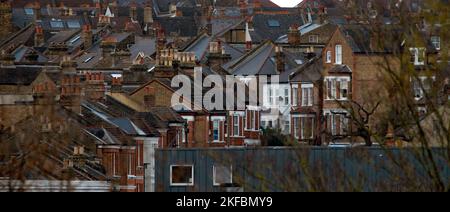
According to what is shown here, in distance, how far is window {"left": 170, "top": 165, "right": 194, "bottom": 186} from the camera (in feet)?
131

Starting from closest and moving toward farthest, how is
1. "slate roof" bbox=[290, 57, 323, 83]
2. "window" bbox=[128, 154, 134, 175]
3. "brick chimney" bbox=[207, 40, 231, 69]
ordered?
"window" bbox=[128, 154, 134, 175], "slate roof" bbox=[290, 57, 323, 83], "brick chimney" bbox=[207, 40, 231, 69]

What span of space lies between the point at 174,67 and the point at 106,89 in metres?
7.80

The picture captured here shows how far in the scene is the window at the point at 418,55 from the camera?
2121 cm

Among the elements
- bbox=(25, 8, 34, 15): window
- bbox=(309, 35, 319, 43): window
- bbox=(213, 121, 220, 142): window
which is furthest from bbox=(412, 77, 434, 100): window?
bbox=(25, 8, 34, 15): window

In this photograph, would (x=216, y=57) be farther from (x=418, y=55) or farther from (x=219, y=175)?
(x=418, y=55)

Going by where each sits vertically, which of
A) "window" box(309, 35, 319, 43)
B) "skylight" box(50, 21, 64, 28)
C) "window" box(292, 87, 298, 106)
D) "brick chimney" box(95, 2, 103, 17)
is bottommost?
"window" box(292, 87, 298, 106)

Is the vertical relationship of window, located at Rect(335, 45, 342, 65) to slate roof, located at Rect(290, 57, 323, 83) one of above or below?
above

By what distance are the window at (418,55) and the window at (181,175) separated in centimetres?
1712

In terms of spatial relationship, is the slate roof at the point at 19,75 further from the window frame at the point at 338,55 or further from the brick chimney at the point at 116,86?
the window frame at the point at 338,55

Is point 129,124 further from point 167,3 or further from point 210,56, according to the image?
point 167,3

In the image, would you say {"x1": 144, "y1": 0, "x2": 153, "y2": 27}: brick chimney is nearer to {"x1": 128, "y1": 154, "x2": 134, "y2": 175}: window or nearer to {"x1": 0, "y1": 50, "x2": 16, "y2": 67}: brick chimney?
{"x1": 0, "y1": 50, "x2": 16, "y2": 67}: brick chimney

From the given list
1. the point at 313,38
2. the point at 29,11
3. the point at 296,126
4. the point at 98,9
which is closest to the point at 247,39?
the point at 313,38

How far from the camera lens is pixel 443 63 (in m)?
20.8

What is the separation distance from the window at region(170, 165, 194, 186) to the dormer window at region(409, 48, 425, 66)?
17114 mm
